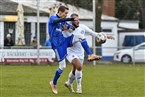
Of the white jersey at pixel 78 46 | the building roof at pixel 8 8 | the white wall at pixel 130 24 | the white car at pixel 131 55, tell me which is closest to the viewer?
the white jersey at pixel 78 46

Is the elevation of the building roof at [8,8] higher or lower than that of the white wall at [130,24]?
higher

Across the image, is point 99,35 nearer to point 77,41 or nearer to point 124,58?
point 77,41

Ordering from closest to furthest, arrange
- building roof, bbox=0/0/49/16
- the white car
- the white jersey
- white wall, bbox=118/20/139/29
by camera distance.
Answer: the white jersey < building roof, bbox=0/0/49/16 < the white car < white wall, bbox=118/20/139/29

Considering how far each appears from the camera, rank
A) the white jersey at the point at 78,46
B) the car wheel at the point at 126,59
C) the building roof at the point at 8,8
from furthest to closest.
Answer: the car wheel at the point at 126,59 < the building roof at the point at 8,8 < the white jersey at the point at 78,46

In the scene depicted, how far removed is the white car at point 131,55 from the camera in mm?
35688

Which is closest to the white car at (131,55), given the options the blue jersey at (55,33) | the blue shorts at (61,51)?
the blue shorts at (61,51)

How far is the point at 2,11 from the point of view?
114 feet

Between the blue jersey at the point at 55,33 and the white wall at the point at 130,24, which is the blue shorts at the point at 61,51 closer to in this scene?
the blue jersey at the point at 55,33

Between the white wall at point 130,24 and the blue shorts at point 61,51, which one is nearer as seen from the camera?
the blue shorts at point 61,51

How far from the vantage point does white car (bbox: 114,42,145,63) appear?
1405 inches

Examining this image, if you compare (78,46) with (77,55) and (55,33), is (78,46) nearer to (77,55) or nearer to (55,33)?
(77,55)

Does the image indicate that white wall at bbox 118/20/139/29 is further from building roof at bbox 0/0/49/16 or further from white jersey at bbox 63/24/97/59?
white jersey at bbox 63/24/97/59

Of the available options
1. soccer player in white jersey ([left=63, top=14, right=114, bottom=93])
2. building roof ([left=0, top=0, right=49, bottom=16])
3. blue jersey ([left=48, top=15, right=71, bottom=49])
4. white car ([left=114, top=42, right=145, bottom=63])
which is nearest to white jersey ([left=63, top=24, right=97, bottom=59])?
soccer player in white jersey ([left=63, top=14, right=114, bottom=93])

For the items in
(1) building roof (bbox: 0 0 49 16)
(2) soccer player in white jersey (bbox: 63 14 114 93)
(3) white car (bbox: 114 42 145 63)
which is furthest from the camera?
(3) white car (bbox: 114 42 145 63)
